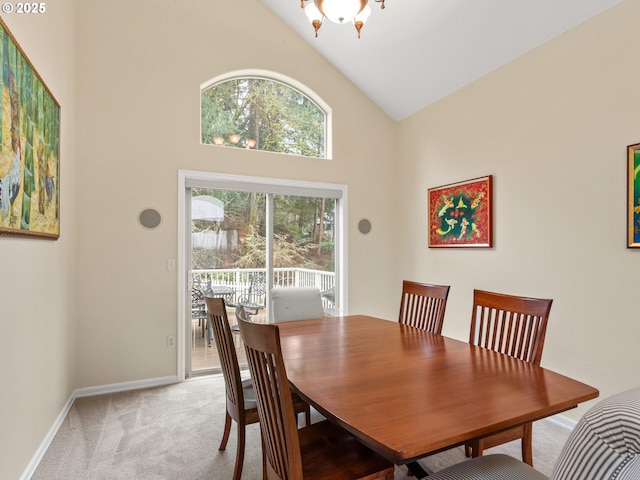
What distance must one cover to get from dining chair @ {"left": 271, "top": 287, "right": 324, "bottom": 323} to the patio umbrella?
→ 4.02ft

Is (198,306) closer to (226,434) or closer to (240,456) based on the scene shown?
(226,434)

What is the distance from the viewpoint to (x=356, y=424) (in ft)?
3.48

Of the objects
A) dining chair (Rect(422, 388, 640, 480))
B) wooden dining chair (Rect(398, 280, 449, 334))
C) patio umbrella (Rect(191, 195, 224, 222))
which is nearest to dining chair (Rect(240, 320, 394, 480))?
dining chair (Rect(422, 388, 640, 480))

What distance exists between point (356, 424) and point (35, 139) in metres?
2.24

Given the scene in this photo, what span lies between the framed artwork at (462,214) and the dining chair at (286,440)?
2.42 m

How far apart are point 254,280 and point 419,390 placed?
273 cm

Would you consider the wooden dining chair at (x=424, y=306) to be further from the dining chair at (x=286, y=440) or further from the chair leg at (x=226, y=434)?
the chair leg at (x=226, y=434)

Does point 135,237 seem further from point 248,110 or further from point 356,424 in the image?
point 356,424

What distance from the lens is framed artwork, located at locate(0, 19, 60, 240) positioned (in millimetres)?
1565

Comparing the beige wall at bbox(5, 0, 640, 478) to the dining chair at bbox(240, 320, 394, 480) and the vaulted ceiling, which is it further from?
the dining chair at bbox(240, 320, 394, 480)

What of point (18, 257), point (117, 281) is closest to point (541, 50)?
point (18, 257)

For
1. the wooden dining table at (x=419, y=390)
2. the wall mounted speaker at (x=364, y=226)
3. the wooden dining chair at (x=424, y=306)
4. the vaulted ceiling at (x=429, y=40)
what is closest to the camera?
the wooden dining table at (x=419, y=390)

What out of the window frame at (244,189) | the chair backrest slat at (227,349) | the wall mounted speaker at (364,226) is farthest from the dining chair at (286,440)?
the wall mounted speaker at (364,226)

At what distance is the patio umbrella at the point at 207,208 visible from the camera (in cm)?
353
